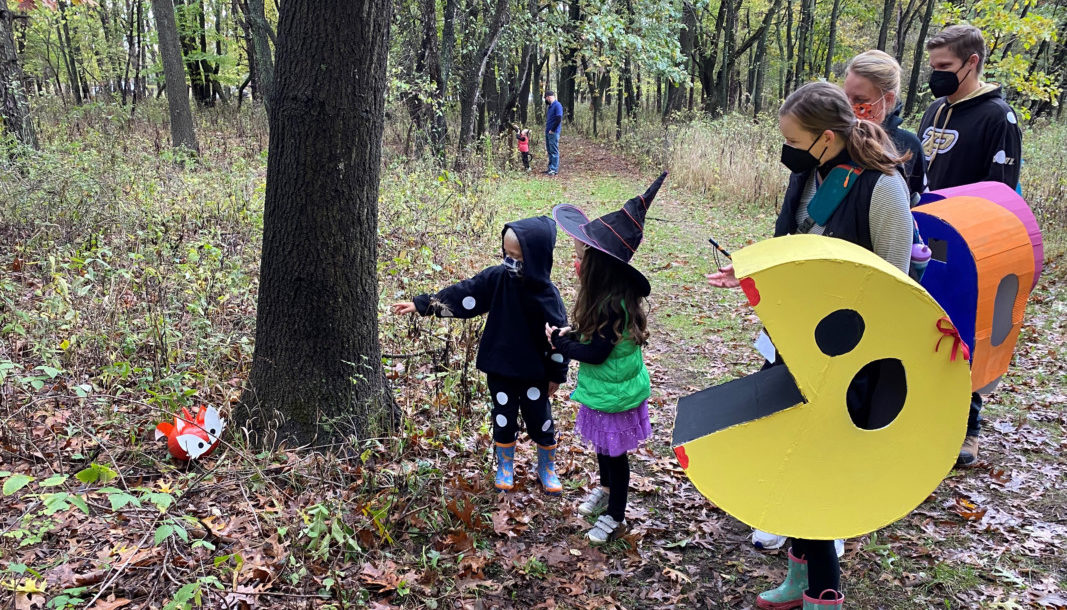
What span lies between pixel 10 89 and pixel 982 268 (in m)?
10.3

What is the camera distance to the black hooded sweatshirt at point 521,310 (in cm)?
353

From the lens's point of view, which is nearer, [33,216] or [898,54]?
[33,216]

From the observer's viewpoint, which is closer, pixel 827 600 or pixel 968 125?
pixel 827 600

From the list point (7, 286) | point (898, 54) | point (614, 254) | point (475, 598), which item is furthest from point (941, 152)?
point (898, 54)

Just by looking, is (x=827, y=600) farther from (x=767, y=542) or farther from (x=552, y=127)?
(x=552, y=127)

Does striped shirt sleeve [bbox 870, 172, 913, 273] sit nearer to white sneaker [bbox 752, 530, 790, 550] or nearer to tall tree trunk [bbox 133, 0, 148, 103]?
white sneaker [bbox 752, 530, 790, 550]

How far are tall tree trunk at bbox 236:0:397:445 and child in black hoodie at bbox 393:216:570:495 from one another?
0.41 meters

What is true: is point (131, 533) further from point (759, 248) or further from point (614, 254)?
point (759, 248)

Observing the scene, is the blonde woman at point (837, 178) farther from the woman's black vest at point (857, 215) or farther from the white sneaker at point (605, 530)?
the white sneaker at point (605, 530)

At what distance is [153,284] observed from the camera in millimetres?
5250

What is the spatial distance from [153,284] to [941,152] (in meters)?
6.13

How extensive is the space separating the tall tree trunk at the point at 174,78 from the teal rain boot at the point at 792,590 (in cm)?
1172

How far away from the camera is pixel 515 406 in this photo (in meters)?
3.69

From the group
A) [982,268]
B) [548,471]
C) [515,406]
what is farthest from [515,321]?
[982,268]
